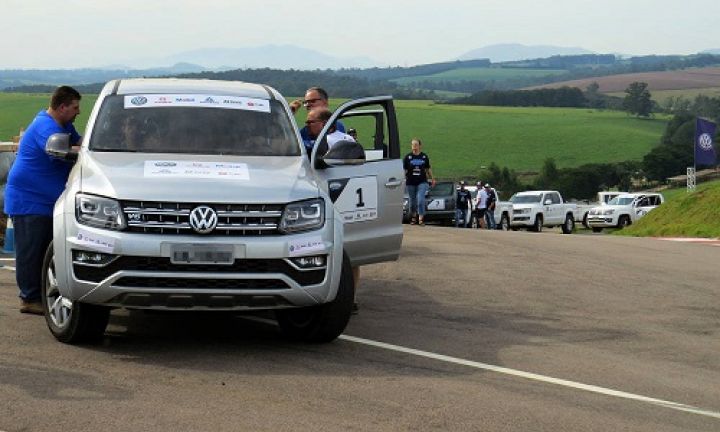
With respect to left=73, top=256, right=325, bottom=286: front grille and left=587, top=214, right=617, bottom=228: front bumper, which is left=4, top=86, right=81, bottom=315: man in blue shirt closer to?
left=73, top=256, right=325, bottom=286: front grille

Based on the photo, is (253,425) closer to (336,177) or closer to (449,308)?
(336,177)

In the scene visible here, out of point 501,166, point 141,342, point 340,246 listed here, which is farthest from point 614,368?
point 501,166

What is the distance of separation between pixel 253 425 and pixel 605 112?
152772mm

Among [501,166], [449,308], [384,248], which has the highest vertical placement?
[384,248]

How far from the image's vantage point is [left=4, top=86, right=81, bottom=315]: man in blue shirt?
9.75 metres

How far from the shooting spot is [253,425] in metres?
6.45

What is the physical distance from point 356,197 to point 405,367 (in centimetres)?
209

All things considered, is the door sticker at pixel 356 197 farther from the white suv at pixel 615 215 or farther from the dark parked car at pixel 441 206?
the white suv at pixel 615 215

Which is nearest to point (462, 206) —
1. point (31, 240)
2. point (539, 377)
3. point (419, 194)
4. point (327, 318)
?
point (419, 194)

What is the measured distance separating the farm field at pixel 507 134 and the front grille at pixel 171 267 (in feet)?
271

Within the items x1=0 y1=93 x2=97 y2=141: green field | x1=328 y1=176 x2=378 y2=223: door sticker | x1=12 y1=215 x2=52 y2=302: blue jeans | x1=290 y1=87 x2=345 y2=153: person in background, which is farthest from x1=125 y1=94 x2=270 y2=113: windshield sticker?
x1=0 y1=93 x2=97 y2=141: green field

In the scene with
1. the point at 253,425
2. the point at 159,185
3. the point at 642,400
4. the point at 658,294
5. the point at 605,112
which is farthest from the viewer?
the point at 605,112

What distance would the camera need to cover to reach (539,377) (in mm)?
8141

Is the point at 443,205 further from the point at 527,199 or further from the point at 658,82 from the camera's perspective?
the point at 658,82
